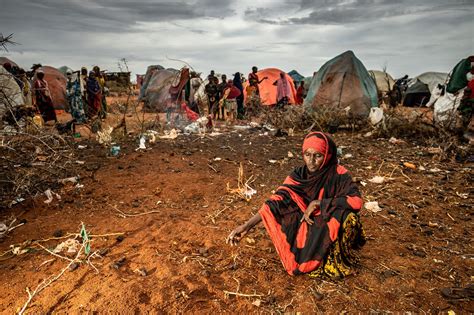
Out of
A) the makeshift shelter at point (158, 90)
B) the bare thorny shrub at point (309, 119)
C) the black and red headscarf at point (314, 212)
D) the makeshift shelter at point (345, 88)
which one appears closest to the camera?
the black and red headscarf at point (314, 212)

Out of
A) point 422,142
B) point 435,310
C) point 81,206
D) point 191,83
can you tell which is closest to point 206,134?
point 191,83

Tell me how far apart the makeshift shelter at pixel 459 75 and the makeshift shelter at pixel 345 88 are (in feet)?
8.01

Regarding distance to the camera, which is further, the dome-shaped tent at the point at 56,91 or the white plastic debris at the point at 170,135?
the dome-shaped tent at the point at 56,91

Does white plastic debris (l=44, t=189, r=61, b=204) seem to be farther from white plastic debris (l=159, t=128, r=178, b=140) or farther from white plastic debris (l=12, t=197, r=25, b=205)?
white plastic debris (l=159, t=128, r=178, b=140)

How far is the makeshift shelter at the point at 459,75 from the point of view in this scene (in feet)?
20.1

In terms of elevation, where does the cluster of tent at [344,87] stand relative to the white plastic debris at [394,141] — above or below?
above

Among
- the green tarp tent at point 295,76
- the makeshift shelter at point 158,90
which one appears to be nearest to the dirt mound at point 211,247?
the makeshift shelter at point 158,90

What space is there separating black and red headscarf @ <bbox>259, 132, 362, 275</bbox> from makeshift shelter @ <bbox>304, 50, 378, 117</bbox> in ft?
21.9

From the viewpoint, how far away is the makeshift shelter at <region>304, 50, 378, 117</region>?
350 inches

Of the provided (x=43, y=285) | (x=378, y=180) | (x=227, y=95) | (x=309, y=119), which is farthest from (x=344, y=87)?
(x=43, y=285)

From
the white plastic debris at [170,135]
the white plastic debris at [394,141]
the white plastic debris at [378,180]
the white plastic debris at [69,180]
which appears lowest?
the white plastic debris at [69,180]

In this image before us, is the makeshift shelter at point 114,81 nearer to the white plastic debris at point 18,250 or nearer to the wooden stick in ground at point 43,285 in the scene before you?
the white plastic debris at point 18,250

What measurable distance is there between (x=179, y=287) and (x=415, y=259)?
6.57ft

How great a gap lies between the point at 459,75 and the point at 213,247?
651 cm
